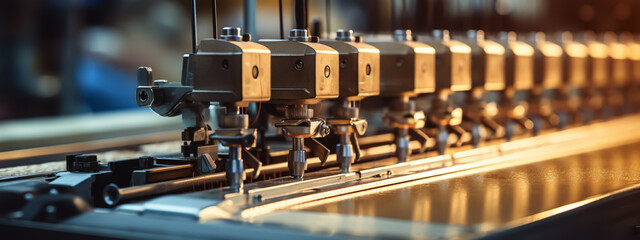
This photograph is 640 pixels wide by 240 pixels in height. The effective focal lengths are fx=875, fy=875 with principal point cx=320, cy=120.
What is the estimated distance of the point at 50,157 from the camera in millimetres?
2027

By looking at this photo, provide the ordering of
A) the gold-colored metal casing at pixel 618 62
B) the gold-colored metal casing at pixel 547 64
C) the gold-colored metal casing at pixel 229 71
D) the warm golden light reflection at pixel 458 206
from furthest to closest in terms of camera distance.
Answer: the gold-colored metal casing at pixel 618 62 → the gold-colored metal casing at pixel 547 64 → the gold-colored metal casing at pixel 229 71 → the warm golden light reflection at pixel 458 206

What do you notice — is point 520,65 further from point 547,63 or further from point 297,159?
point 297,159

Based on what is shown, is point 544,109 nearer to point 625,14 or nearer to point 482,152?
point 482,152

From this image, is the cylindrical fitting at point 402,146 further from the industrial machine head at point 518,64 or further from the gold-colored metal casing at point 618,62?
the gold-colored metal casing at point 618,62

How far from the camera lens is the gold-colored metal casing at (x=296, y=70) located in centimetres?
156

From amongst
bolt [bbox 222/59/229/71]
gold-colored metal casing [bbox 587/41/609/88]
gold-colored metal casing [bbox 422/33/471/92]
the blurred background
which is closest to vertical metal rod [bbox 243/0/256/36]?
gold-colored metal casing [bbox 422/33/471/92]

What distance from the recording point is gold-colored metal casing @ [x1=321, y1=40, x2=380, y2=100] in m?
1.72

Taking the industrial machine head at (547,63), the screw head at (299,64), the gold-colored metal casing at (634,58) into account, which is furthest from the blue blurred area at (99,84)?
the screw head at (299,64)

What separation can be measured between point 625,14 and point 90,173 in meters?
3.18

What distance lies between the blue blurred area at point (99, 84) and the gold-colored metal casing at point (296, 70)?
16.4ft

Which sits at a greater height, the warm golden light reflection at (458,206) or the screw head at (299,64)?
the screw head at (299,64)

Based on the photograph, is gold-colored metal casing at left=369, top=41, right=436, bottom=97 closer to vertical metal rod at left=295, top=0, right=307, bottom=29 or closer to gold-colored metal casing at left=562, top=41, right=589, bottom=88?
vertical metal rod at left=295, top=0, right=307, bottom=29

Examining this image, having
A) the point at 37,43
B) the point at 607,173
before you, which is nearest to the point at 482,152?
the point at 607,173

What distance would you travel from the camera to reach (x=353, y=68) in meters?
1.72
